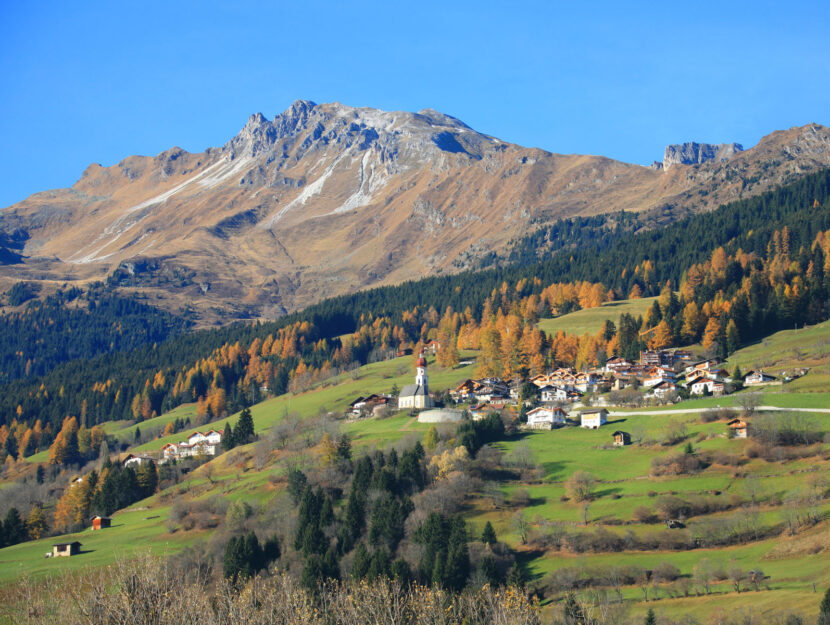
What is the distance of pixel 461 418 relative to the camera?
136 m

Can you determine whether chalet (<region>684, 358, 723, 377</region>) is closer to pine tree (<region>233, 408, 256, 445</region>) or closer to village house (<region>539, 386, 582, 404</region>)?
village house (<region>539, 386, 582, 404</region>)

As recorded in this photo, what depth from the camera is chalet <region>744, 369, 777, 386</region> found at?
12862cm

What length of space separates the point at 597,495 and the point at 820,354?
58.0m

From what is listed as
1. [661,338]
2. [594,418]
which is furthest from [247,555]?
[661,338]

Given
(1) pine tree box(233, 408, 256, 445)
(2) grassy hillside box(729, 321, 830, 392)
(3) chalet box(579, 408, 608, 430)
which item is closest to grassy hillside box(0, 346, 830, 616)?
(3) chalet box(579, 408, 608, 430)

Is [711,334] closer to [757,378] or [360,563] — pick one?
[757,378]

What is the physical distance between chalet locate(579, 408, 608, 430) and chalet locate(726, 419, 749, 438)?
A: 23.1 metres

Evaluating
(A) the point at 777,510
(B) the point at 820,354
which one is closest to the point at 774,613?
(A) the point at 777,510

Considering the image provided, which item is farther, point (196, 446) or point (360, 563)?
point (196, 446)

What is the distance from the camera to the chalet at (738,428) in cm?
10650

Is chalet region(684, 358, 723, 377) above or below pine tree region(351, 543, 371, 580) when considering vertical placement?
above

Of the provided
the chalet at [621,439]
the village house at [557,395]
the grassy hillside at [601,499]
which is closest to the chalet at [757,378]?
the grassy hillside at [601,499]

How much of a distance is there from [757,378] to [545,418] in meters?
30.6

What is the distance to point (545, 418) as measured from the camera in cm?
13362
